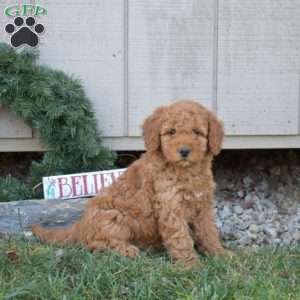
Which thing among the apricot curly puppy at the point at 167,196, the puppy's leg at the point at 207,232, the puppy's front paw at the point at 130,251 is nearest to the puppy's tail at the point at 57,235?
the apricot curly puppy at the point at 167,196

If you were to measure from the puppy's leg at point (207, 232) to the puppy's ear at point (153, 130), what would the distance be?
0.60 meters

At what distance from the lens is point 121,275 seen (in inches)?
151

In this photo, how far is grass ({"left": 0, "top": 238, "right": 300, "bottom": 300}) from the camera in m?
3.54

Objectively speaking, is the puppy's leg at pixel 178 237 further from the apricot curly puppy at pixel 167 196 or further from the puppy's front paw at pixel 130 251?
the puppy's front paw at pixel 130 251

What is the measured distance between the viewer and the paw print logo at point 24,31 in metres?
6.23

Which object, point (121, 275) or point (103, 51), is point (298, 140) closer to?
point (103, 51)

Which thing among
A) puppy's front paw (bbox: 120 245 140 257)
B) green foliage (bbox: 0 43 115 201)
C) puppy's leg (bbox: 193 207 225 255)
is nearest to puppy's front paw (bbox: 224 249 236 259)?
puppy's leg (bbox: 193 207 225 255)

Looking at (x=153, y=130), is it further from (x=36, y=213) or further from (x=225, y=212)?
(x=225, y=212)

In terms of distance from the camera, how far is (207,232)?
443cm

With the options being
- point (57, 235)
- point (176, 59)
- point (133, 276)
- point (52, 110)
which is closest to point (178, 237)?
point (133, 276)

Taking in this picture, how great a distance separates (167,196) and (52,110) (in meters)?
2.04

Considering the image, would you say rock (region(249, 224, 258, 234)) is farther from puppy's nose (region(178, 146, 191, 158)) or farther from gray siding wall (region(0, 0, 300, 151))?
puppy's nose (region(178, 146, 191, 158))

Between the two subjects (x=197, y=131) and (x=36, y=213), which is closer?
(x=197, y=131)

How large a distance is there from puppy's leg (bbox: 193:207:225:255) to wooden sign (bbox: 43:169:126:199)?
1.60 m
